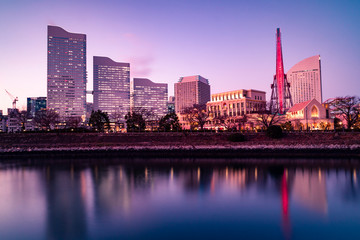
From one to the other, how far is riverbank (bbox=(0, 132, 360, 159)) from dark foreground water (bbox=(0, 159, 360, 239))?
1583cm

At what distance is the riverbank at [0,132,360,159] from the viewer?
1810 inches

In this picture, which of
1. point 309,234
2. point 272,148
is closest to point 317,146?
point 272,148

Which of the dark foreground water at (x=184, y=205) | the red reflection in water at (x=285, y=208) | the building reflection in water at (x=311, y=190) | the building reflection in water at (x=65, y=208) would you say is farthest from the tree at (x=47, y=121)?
the building reflection in water at (x=311, y=190)

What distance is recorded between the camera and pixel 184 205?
17750 millimetres

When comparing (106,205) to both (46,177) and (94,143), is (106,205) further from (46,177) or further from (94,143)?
(94,143)

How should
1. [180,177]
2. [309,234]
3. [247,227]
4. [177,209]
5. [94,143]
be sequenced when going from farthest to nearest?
[94,143] → [180,177] → [177,209] → [247,227] → [309,234]

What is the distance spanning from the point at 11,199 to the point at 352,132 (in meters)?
60.4

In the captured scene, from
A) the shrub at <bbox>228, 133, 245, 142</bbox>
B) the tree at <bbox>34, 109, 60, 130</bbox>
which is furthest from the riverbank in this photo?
the tree at <bbox>34, 109, 60, 130</bbox>

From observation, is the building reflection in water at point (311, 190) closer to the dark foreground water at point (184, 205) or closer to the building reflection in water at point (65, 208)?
the dark foreground water at point (184, 205)

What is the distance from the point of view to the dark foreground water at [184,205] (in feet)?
42.9

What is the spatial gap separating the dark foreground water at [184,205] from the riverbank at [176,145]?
15.8 metres

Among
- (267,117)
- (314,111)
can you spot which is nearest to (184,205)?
(267,117)

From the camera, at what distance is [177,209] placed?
1688 centimetres

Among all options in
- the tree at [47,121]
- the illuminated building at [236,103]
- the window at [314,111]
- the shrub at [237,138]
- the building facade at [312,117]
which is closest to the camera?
the shrub at [237,138]
